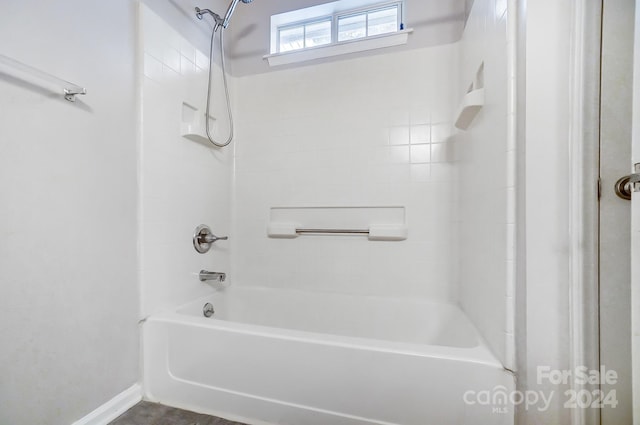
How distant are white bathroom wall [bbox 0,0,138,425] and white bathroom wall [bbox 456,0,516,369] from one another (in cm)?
150

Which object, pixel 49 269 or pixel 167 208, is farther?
pixel 167 208

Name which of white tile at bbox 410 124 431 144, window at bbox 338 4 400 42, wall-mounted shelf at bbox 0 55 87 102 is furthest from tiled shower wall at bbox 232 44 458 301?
wall-mounted shelf at bbox 0 55 87 102

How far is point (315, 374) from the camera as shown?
968 mm

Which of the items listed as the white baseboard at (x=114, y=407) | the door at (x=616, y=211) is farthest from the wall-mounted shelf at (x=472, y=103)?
the white baseboard at (x=114, y=407)

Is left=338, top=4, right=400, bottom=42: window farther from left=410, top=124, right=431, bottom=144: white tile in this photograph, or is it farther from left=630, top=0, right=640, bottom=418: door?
left=630, top=0, right=640, bottom=418: door

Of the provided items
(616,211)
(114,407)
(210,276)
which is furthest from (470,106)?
(114,407)

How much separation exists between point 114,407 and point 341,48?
2.23 metres

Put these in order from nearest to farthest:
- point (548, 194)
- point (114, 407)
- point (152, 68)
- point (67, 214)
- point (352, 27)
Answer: point (548, 194), point (67, 214), point (114, 407), point (152, 68), point (352, 27)

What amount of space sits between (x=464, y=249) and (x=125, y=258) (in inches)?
66.0

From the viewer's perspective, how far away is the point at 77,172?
0.96 meters

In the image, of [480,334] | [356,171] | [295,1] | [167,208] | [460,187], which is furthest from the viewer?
[295,1]

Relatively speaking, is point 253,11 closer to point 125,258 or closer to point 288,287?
point 125,258

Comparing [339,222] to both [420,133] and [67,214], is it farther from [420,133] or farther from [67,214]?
[67,214]

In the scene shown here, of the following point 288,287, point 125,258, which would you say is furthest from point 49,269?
point 288,287
